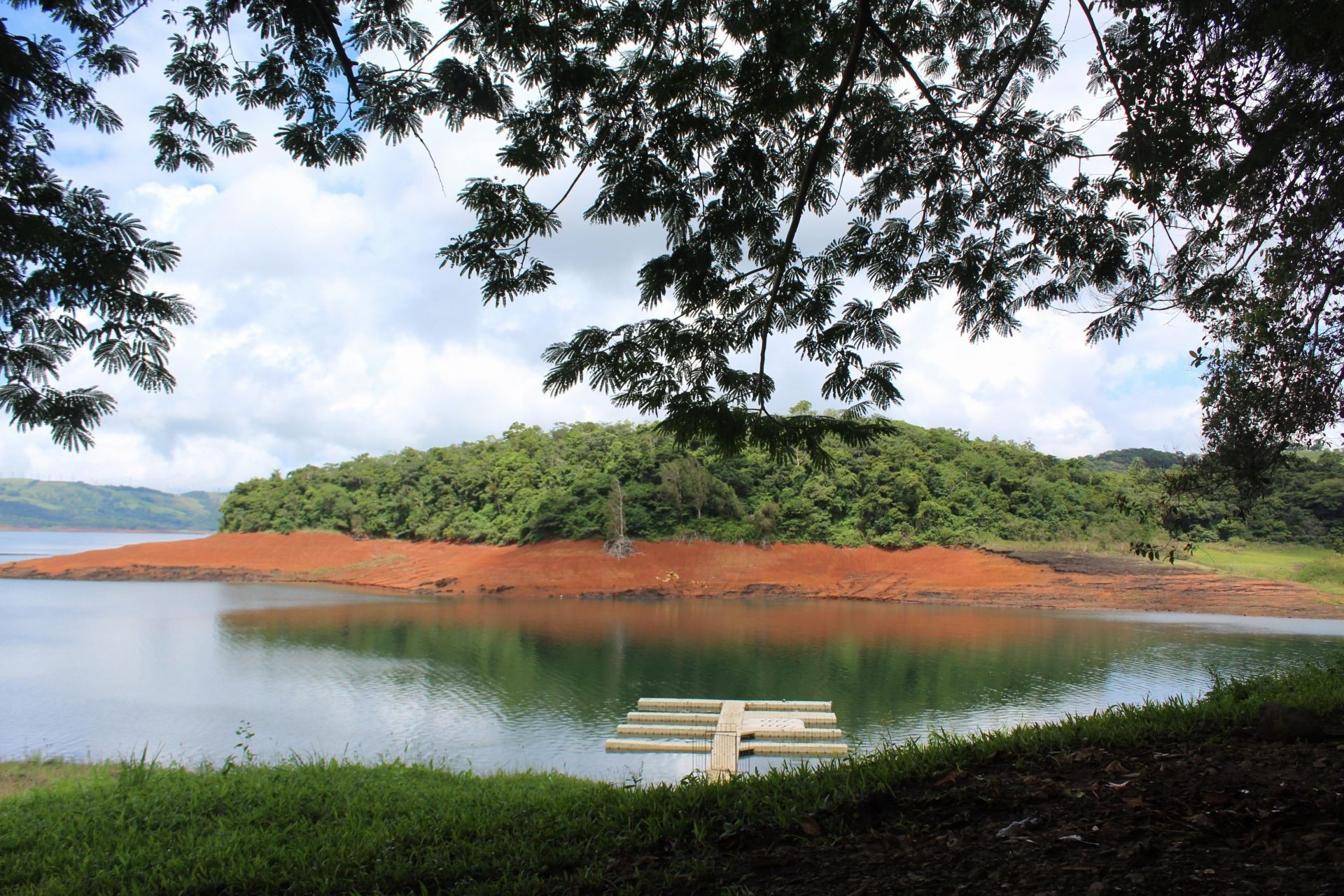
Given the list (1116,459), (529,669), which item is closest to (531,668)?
(529,669)

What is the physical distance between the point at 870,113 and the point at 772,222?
0.79 meters

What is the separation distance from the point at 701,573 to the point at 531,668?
47.8 ft

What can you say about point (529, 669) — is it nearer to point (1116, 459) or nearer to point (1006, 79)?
point (1006, 79)

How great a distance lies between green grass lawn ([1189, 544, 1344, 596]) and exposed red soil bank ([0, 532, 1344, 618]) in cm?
60

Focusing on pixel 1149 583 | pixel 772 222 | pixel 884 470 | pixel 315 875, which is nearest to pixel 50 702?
pixel 315 875

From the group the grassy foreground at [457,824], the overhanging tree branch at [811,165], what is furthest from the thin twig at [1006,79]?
the grassy foreground at [457,824]

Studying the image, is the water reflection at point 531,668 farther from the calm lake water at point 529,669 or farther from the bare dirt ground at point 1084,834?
the bare dirt ground at point 1084,834

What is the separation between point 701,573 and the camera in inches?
1112

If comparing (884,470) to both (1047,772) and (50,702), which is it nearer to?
(50,702)

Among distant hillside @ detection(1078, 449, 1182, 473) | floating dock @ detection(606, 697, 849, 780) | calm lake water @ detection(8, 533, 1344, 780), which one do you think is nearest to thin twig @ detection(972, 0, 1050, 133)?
calm lake water @ detection(8, 533, 1344, 780)

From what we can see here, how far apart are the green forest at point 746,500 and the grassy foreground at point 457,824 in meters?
22.9

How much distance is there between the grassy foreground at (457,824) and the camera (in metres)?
2.62

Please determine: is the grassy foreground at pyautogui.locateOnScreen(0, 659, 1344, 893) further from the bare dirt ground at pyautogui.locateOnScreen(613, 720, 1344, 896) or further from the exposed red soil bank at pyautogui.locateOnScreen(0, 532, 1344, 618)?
the exposed red soil bank at pyautogui.locateOnScreen(0, 532, 1344, 618)

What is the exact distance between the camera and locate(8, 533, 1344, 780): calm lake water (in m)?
9.73
